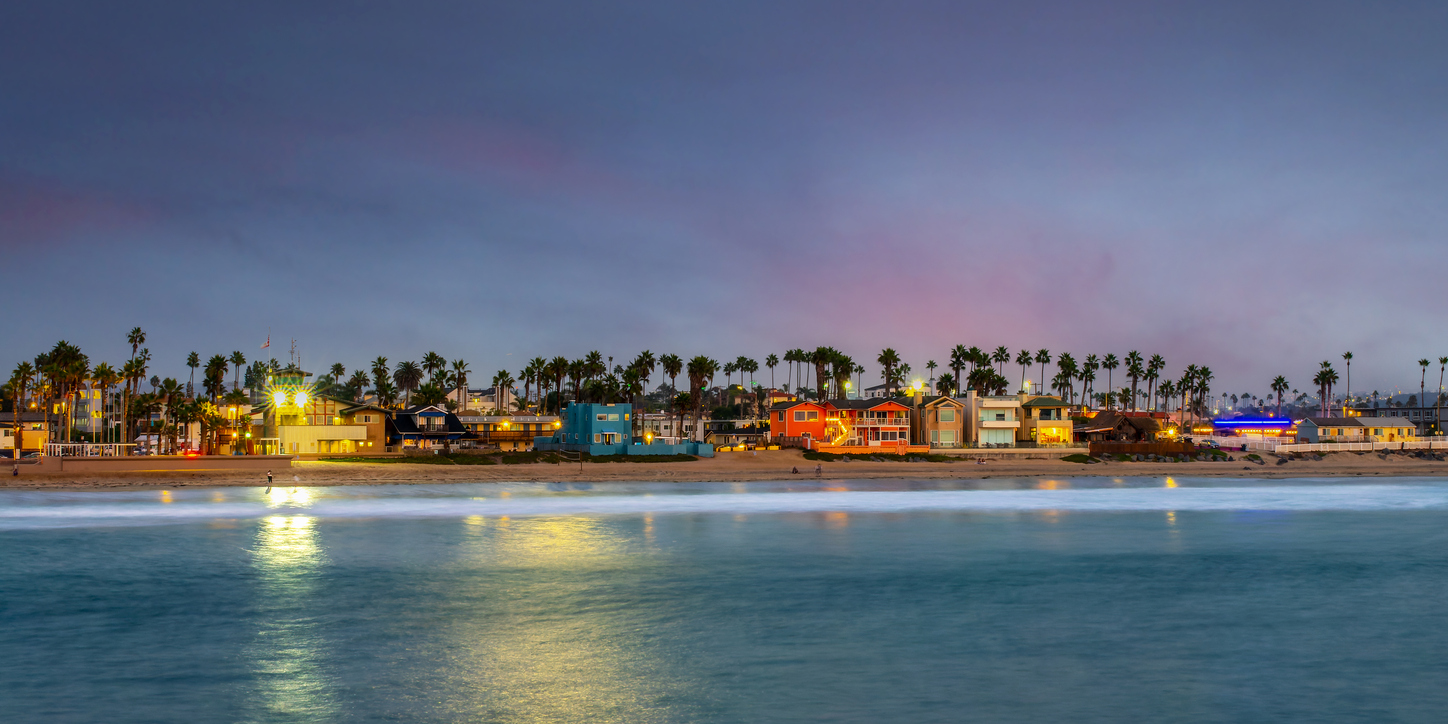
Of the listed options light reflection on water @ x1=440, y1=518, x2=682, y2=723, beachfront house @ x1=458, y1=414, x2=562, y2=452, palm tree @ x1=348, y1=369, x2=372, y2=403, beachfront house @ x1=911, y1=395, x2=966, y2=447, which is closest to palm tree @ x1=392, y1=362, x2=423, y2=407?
palm tree @ x1=348, y1=369, x2=372, y2=403

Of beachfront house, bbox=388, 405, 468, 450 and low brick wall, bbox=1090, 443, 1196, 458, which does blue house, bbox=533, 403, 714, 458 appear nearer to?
beachfront house, bbox=388, 405, 468, 450

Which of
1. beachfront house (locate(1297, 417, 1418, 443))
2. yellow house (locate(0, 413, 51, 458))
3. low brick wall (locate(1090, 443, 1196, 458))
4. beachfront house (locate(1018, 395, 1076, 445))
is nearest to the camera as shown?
low brick wall (locate(1090, 443, 1196, 458))

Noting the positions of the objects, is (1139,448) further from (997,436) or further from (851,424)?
(851,424)

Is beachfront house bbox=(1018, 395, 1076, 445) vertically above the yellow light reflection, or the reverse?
beachfront house bbox=(1018, 395, 1076, 445)

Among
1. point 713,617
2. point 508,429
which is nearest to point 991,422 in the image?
point 508,429

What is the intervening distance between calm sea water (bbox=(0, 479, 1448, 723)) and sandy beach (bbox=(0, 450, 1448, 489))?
1445cm

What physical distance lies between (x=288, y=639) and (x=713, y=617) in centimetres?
1023

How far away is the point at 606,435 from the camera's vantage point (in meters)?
86.1

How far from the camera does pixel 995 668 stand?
746 inches

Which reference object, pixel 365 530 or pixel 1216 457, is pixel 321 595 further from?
pixel 1216 457

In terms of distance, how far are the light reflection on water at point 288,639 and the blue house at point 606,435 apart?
152ft

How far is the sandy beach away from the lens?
6181 cm

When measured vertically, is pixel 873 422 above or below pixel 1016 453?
above

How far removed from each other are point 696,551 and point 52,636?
66.9 ft
